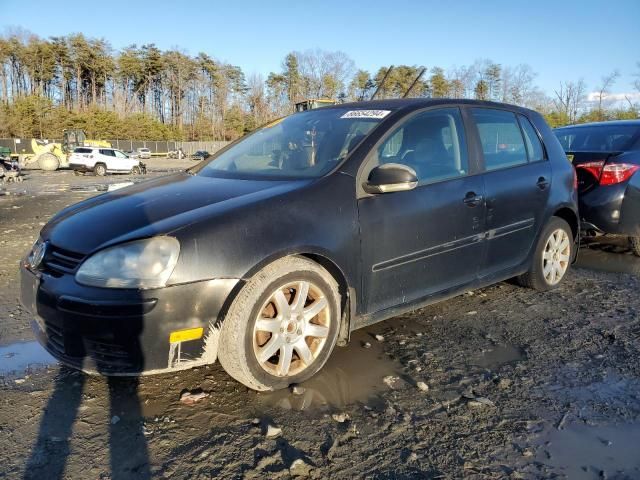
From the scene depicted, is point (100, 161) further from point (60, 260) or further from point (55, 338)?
point (55, 338)

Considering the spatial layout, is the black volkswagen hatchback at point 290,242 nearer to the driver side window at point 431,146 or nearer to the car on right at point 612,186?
the driver side window at point 431,146

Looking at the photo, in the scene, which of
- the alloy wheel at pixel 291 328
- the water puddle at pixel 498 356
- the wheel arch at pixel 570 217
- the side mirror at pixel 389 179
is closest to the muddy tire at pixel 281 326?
the alloy wheel at pixel 291 328

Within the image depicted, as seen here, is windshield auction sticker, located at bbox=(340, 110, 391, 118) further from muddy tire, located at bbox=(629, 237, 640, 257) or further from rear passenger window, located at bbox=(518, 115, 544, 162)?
muddy tire, located at bbox=(629, 237, 640, 257)

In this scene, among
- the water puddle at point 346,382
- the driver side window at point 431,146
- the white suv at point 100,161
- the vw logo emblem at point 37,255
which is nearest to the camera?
the water puddle at point 346,382

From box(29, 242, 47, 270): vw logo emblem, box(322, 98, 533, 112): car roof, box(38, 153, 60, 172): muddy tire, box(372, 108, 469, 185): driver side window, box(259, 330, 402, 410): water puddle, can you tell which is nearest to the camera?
box(259, 330, 402, 410): water puddle

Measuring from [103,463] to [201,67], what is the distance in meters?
87.7

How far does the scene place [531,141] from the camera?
4.39m

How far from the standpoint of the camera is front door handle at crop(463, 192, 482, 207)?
3572mm

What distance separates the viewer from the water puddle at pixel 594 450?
2126 mm

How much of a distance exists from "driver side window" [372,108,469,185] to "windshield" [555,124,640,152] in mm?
3081

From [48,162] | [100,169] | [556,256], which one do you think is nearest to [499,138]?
[556,256]

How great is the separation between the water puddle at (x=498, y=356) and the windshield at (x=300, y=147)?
1.53 metres

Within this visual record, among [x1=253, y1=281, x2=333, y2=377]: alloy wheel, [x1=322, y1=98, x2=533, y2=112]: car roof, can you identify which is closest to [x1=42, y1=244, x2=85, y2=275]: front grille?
[x1=253, y1=281, x2=333, y2=377]: alloy wheel

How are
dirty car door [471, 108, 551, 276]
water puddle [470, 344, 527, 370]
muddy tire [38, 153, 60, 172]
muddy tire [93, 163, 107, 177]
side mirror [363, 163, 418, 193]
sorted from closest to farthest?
side mirror [363, 163, 418, 193] < water puddle [470, 344, 527, 370] < dirty car door [471, 108, 551, 276] < muddy tire [93, 163, 107, 177] < muddy tire [38, 153, 60, 172]
